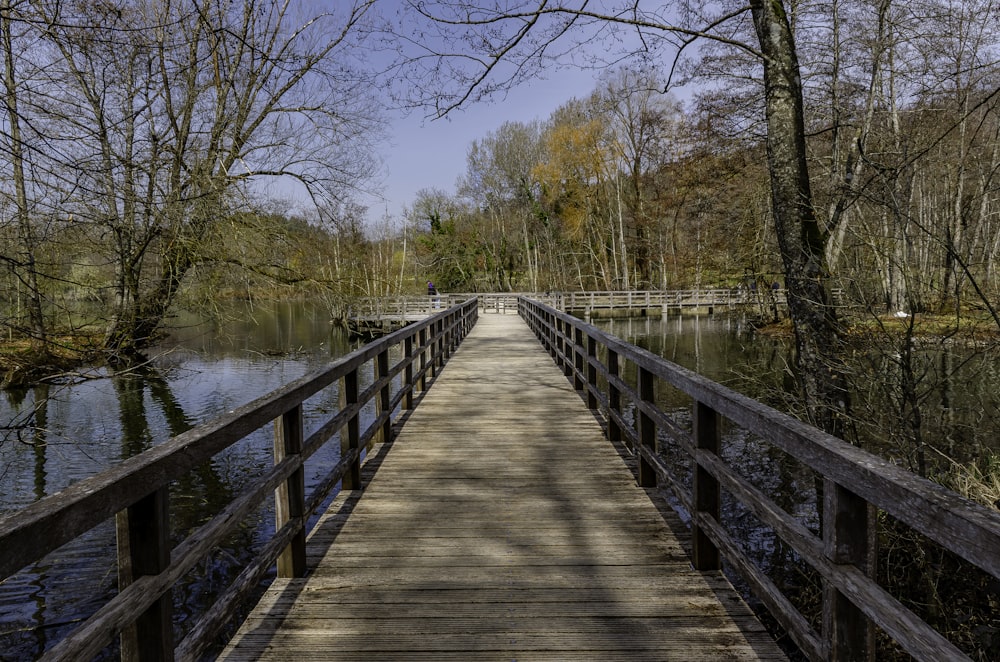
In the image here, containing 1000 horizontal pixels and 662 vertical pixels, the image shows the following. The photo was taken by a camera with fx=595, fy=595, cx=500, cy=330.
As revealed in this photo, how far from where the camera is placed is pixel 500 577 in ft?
9.64

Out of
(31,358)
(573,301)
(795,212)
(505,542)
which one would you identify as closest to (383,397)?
(505,542)

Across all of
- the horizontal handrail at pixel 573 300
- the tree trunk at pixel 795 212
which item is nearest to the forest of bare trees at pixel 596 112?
the tree trunk at pixel 795 212

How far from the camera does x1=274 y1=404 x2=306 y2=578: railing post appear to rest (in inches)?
115

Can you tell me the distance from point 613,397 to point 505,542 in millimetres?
2252

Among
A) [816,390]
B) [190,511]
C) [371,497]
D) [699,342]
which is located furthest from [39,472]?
[699,342]

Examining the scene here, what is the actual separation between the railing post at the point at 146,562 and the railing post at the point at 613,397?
3787mm

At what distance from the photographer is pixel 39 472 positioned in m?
8.77

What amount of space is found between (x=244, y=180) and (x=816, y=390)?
7921 mm

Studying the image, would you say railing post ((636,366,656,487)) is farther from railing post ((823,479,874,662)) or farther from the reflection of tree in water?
the reflection of tree in water

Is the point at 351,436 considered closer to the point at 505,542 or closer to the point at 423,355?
the point at 505,542

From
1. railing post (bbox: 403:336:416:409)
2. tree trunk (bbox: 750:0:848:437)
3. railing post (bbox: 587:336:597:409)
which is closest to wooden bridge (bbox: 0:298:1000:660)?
railing post (bbox: 587:336:597:409)

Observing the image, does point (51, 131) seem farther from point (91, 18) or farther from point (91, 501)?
point (91, 501)

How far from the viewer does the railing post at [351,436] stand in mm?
3975

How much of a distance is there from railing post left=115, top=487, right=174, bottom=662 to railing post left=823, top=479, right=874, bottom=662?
199cm
